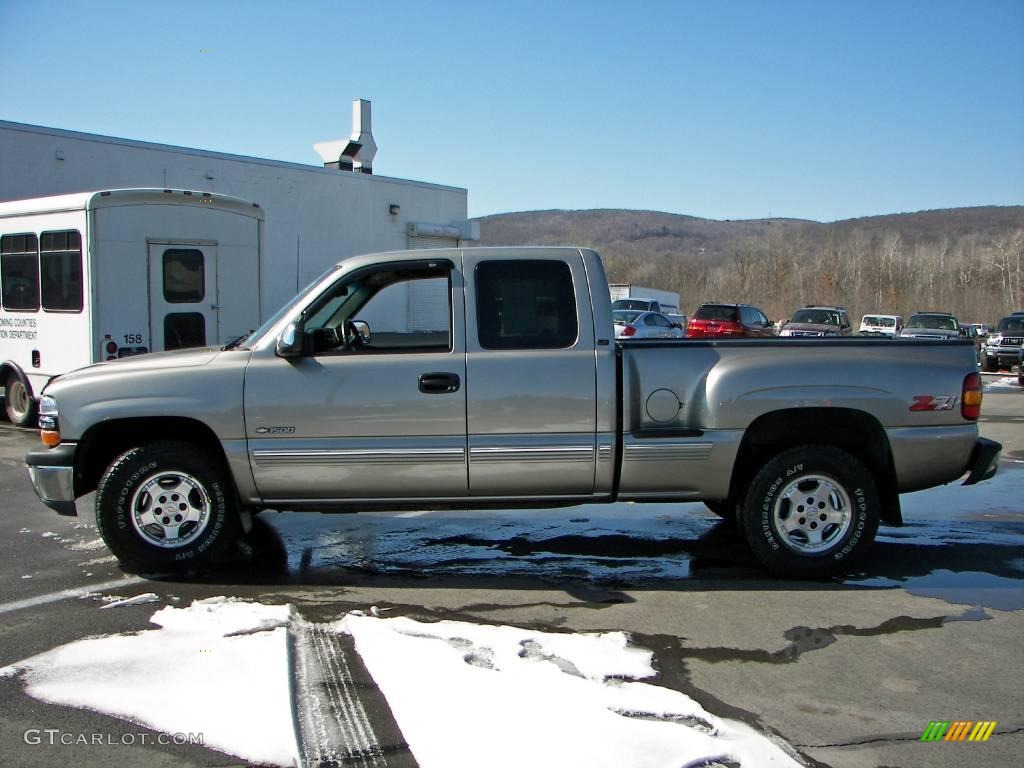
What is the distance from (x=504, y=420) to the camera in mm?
5539

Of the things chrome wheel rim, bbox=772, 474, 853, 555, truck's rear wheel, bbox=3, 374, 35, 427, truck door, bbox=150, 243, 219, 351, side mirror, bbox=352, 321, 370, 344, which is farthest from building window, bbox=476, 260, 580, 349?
truck's rear wheel, bbox=3, 374, 35, 427

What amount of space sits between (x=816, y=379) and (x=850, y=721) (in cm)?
235

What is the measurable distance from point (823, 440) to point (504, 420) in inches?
81.4

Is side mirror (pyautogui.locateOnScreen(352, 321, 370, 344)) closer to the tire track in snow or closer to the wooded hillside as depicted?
the tire track in snow

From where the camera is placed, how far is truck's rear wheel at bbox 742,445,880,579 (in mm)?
5695

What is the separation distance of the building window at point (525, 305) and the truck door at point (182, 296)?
6.75 meters

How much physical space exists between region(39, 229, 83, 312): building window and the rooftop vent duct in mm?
13972

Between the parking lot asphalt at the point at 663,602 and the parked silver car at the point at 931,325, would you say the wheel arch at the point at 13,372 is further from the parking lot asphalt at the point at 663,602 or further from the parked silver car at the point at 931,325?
the parked silver car at the point at 931,325

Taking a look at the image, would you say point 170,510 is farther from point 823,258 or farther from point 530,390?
point 823,258

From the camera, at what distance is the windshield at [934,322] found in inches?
1125

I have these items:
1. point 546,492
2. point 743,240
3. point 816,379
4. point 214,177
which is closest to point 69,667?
point 546,492

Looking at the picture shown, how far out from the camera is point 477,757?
3480 millimetres

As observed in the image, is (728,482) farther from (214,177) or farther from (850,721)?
(214,177)

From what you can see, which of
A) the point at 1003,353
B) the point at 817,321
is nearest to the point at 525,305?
the point at 1003,353
